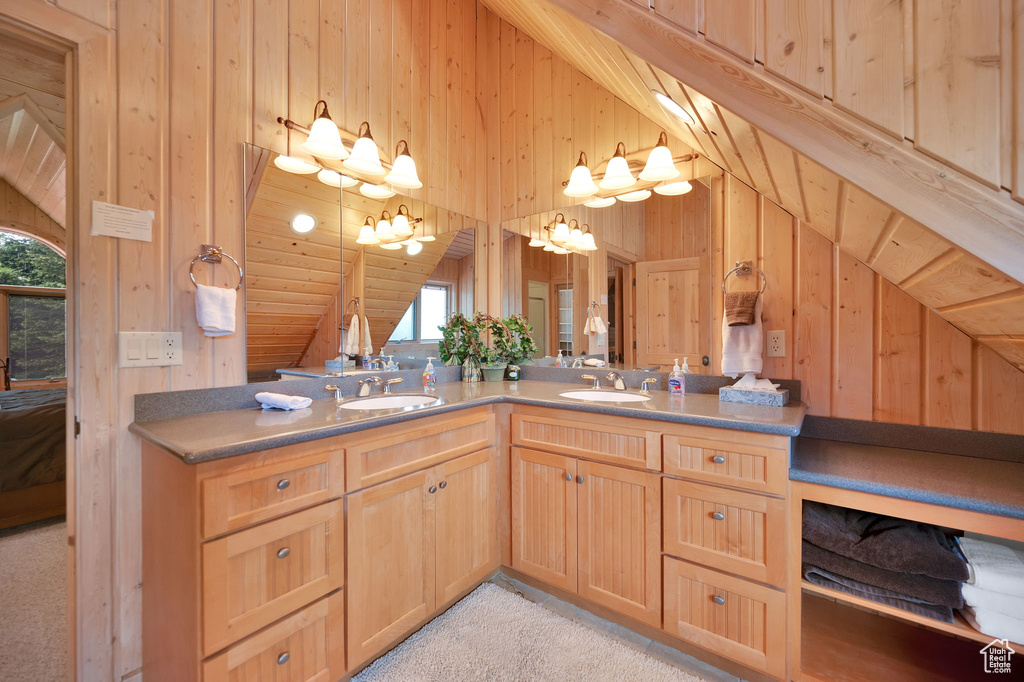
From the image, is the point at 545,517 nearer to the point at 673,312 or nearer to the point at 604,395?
the point at 604,395

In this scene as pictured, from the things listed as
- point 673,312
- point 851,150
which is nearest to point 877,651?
point 673,312

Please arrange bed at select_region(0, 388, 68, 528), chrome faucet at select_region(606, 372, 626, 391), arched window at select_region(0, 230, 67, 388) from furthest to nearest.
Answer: arched window at select_region(0, 230, 67, 388) → bed at select_region(0, 388, 68, 528) → chrome faucet at select_region(606, 372, 626, 391)

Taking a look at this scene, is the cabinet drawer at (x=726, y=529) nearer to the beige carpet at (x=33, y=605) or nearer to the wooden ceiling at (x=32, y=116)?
the beige carpet at (x=33, y=605)

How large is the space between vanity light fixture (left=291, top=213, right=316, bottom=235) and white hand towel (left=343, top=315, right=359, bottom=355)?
448 mm

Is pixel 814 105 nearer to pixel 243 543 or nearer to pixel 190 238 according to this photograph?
pixel 243 543

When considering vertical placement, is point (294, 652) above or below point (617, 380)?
below

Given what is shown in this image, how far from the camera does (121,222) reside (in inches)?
56.2

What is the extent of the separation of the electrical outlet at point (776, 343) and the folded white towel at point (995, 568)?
843 mm

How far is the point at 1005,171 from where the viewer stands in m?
0.77

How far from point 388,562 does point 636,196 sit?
6.59 ft

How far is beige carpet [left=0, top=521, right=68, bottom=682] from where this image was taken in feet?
5.02

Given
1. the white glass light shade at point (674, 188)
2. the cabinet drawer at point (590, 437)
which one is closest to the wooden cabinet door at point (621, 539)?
the cabinet drawer at point (590, 437)

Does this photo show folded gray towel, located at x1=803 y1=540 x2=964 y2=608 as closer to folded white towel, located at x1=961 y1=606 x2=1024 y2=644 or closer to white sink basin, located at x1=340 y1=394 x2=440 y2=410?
folded white towel, located at x1=961 y1=606 x2=1024 y2=644

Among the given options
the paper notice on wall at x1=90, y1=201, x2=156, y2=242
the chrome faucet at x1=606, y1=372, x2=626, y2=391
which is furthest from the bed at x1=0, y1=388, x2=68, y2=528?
the chrome faucet at x1=606, y1=372, x2=626, y2=391
